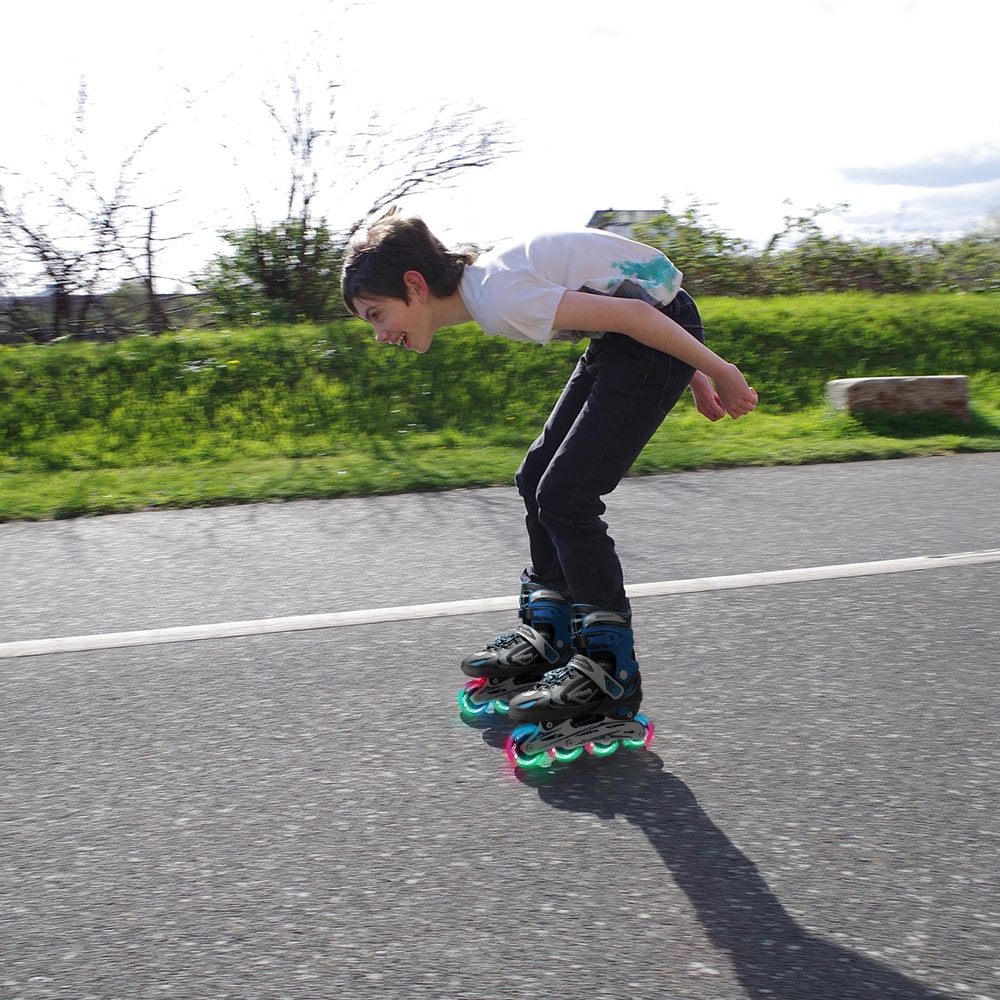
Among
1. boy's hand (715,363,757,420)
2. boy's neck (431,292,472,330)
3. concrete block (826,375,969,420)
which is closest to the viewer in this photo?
boy's hand (715,363,757,420)

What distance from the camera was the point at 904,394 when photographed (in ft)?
27.2

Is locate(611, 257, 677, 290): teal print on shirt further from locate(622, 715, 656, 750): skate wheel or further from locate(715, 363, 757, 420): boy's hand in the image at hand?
locate(622, 715, 656, 750): skate wheel

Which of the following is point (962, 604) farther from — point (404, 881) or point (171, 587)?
point (171, 587)

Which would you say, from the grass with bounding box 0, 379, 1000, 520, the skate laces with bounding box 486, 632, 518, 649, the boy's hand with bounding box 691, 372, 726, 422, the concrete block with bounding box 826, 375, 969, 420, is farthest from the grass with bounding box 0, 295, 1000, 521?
the boy's hand with bounding box 691, 372, 726, 422

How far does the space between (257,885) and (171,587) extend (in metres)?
2.46

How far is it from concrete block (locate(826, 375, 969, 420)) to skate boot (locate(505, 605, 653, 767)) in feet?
19.4

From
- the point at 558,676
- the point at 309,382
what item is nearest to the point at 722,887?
the point at 558,676

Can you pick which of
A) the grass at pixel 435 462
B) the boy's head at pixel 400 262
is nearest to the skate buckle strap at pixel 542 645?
the boy's head at pixel 400 262

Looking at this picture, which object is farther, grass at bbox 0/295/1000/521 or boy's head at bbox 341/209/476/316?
grass at bbox 0/295/1000/521

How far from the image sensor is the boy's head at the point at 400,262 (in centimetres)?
287

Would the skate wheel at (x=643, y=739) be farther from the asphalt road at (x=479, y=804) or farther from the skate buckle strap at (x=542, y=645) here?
the skate buckle strap at (x=542, y=645)

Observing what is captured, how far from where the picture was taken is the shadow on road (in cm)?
195

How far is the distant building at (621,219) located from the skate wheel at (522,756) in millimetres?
10615

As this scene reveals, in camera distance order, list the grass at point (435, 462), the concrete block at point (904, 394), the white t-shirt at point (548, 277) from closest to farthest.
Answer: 1. the white t-shirt at point (548, 277)
2. the grass at point (435, 462)
3. the concrete block at point (904, 394)
